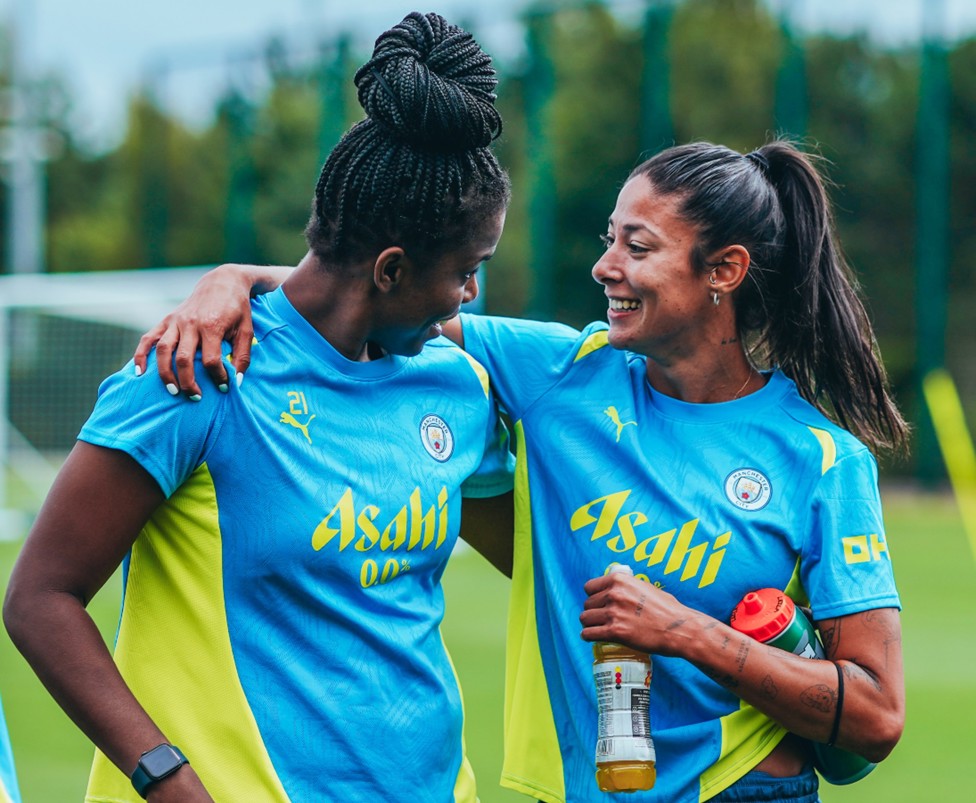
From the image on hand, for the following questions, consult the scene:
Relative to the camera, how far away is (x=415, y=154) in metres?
2.67

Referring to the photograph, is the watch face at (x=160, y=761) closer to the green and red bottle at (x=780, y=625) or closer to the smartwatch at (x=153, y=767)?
the smartwatch at (x=153, y=767)

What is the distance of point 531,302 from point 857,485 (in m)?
19.7

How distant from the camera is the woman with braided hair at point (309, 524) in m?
2.39

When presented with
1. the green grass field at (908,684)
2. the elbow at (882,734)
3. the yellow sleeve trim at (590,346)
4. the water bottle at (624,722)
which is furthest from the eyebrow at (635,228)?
the green grass field at (908,684)

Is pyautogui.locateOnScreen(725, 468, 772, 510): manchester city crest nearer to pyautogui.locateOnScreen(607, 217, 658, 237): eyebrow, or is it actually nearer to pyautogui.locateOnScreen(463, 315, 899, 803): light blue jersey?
pyautogui.locateOnScreen(463, 315, 899, 803): light blue jersey

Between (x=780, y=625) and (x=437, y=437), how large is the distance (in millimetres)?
823

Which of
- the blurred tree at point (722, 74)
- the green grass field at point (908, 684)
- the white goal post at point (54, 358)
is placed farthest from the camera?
the blurred tree at point (722, 74)

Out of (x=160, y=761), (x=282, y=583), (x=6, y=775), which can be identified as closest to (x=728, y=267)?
(x=282, y=583)

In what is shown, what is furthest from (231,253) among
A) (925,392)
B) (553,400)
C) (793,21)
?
(553,400)

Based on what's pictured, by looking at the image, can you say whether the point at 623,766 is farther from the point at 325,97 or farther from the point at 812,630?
the point at 325,97

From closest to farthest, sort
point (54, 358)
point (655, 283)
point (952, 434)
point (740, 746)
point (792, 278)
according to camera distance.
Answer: point (740, 746)
point (655, 283)
point (792, 278)
point (54, 358)
point (952, 434)

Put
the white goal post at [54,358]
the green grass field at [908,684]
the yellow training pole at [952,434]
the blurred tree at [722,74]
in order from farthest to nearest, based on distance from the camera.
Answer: the blurred tree at [722,74] < the yellow training pole at [952,434] < the white goal post at [54,358] < the green grass field at [908,684]

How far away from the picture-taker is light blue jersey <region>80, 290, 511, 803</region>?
2.51 meters

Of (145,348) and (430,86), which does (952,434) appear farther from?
(145,348)
